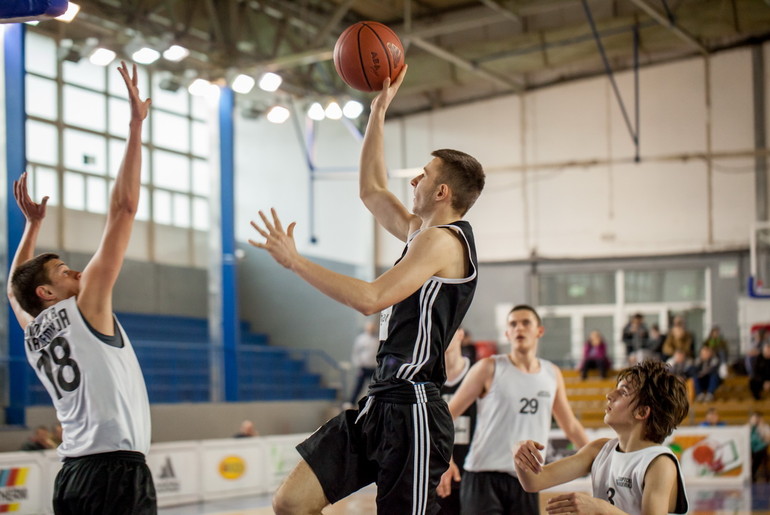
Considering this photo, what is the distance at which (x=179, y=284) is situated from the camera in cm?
2081

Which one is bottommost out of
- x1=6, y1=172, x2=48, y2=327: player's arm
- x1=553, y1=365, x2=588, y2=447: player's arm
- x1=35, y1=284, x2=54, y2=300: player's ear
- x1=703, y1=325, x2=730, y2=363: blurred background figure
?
x1=703, y1=325, x2=730, y2=363: blurred background figure

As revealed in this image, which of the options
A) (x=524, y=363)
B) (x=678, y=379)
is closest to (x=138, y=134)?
(x=678, y=379)

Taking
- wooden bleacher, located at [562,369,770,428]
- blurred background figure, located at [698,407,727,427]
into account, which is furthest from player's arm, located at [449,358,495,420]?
wooden bleacher, located at [562,369,770,428]

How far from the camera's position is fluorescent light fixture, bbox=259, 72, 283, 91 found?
51.6 feet

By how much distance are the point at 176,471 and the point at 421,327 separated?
9.14 meters

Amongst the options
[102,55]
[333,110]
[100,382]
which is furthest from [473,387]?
[333,110]

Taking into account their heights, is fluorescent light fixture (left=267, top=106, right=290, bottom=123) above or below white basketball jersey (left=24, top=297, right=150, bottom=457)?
above

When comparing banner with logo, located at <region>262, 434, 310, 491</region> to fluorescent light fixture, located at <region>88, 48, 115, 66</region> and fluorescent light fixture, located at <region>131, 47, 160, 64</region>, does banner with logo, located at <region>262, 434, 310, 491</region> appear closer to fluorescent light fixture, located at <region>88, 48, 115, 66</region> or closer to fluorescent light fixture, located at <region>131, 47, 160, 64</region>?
fluorescent light fixture, located at <region>131, 47, 160, 64</region>

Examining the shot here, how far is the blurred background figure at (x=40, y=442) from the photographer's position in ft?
37.5

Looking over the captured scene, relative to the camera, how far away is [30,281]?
13.1ft

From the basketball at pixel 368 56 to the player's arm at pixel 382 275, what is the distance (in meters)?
1.13

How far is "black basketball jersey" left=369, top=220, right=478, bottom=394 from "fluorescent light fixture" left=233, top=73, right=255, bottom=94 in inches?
488

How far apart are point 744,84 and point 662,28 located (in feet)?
8.36

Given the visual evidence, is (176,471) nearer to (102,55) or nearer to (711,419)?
(102,55)
